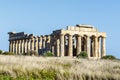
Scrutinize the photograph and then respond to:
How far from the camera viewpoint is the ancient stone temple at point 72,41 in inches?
3270

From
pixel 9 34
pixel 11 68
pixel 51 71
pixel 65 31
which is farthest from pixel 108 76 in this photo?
pixel 9 34

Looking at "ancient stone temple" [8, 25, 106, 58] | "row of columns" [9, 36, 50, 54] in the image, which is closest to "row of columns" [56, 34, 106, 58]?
"ancient stone temple" [8, 25, 106, 58]

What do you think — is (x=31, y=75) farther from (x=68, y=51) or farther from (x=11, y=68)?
(x=68, y=51)

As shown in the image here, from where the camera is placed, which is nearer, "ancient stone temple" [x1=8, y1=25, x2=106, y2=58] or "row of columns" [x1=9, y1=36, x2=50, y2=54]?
"ancient stone temple" [x1=8, y1=25, x2=106, y2=58]

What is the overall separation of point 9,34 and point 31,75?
315ft

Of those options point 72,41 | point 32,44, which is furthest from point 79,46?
point 32,44

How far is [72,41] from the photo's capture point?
8750 cm

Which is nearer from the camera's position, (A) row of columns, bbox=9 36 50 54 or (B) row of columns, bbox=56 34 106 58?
(B) row of columns, bbox=56 34 106 58

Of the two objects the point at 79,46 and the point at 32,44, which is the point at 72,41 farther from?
the point at 32,44

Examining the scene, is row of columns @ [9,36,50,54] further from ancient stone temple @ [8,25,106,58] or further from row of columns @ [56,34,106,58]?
row of columns @ [56,34,106,58]

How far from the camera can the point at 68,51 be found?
84125 mm

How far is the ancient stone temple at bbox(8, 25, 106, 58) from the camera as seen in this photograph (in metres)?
83.1

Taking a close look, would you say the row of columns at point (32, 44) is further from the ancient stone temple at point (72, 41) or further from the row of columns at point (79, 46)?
the row of columns at point (79, 46)

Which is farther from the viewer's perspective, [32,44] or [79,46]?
[32,44]
